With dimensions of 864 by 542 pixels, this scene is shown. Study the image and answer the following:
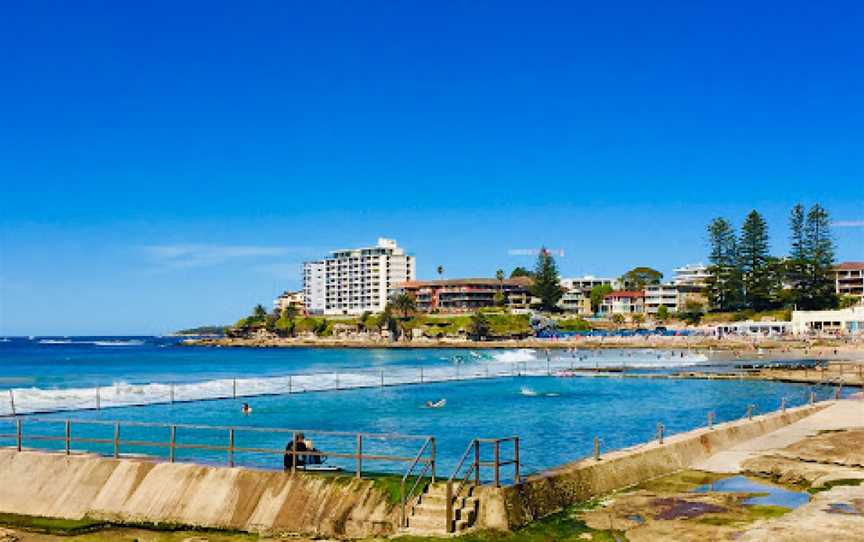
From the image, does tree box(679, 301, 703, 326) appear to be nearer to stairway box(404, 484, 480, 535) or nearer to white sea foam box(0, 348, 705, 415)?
white sea foam box(0, 348, 705, 415)

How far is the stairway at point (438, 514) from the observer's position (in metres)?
14.3

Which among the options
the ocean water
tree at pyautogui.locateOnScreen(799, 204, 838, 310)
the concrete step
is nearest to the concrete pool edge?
the concrete step

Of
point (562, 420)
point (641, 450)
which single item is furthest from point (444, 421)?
point (641, 450)

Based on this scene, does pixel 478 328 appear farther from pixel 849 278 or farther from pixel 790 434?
pixel 790 434

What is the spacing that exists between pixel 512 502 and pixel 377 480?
2.69 metres

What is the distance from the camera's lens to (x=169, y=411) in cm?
4872

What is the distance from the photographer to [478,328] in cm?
19325

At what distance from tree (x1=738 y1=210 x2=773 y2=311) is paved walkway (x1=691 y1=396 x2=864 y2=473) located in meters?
121

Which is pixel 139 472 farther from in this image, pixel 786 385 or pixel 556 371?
pixel 556 371

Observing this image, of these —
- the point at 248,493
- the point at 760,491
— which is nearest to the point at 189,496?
the point at 248,493

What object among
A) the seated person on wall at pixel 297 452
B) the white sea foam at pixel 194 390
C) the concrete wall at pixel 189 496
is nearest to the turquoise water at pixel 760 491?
the concrete wall at pixel 189 496

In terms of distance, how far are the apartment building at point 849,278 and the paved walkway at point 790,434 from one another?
15513cm

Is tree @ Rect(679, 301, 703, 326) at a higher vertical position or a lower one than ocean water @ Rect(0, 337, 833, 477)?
higher

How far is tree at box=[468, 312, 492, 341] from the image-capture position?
193m
